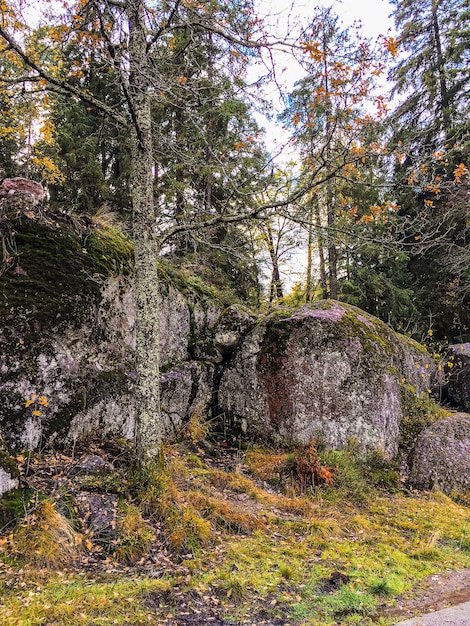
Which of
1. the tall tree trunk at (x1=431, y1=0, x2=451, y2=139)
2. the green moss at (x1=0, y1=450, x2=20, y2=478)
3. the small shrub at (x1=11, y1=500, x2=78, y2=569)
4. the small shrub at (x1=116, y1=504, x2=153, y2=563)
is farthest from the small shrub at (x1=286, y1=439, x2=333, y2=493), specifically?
the tall tree trunk at (x1=431, y1=0, x2=451, y2=139)

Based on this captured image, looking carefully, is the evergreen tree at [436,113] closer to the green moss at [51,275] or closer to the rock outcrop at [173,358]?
the rock outcrop at [173,358]

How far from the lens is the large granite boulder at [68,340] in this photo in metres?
4.62

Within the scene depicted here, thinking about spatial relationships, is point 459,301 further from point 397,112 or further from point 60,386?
point 60,386

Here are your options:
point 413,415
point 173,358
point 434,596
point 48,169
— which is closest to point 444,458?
point 413,415

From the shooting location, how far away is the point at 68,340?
524 centimetres

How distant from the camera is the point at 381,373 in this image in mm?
7285

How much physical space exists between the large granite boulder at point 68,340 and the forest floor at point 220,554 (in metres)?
0.50

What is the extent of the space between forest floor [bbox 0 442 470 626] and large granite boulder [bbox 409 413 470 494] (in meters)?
0.79

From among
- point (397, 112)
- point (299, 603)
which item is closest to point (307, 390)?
point (299, 603)

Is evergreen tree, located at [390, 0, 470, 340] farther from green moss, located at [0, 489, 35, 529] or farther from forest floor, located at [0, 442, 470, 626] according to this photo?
green moss, located at [0, 489, 35, 529]

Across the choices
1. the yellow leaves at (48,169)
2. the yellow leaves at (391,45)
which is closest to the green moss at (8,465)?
the yellow leaves at (391,45)

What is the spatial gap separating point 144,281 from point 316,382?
12.4 ft

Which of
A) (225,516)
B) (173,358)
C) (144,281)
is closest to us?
(225,516)

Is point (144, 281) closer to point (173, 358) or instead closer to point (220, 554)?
point (173, 358)
